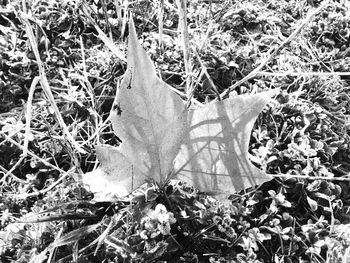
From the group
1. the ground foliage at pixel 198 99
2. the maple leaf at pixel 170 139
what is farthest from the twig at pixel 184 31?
the maple leaf at pixel 170 139

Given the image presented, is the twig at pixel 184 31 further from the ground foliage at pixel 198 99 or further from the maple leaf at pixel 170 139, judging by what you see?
the maple leaf at pixel 170 139

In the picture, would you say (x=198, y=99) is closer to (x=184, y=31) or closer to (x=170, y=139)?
(x=184, y=31)

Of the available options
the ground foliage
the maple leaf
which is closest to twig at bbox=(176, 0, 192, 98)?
the ground foliage

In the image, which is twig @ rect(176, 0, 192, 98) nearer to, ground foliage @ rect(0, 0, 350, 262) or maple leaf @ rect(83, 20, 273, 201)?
ground foliage @ rect(0, 0, 350, 262)

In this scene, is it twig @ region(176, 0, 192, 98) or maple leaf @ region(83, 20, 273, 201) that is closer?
maple leaf @ region(83, 20, 273, 201)

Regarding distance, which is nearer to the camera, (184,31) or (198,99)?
(184,31)

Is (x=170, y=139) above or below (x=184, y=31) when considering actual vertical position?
below

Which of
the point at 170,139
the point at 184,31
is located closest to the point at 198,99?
the point at 184,31
